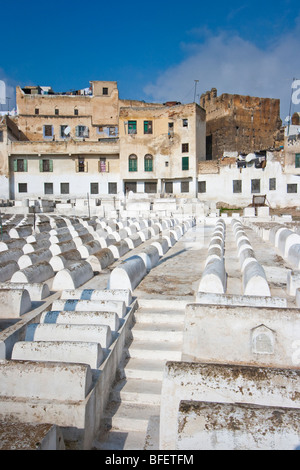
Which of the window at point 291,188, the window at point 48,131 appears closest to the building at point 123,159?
the window at point 48,131

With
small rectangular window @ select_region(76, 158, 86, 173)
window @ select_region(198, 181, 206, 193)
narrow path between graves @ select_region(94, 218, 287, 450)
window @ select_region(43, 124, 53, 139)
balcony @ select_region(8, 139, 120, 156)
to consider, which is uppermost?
window @ select_region(43, 124, 53, 139)

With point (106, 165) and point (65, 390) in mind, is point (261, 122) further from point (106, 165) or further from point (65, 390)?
point (65, 390)

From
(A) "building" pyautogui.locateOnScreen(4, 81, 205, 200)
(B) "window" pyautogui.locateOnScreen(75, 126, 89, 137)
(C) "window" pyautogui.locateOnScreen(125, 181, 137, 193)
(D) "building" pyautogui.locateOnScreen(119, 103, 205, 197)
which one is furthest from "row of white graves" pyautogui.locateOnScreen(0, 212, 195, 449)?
(B) "window" pyautogui.locateOnScreen(75, 126, 89, 137)

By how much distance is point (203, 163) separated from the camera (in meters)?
33.9

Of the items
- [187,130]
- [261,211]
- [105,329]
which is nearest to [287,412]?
[105,329]

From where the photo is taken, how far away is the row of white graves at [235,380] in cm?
254

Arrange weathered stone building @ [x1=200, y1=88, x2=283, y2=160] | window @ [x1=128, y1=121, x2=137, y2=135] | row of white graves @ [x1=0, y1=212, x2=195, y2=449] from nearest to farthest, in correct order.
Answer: row of white graves @ [x1=0, y1=212, x2=195, y2=449] < window @ [x1=128, y1=121, x2=137, y2=135] < weathered stone building @ [x1=200, y1=88, x2=283, y2=160]

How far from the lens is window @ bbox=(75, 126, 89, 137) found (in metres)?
38.1

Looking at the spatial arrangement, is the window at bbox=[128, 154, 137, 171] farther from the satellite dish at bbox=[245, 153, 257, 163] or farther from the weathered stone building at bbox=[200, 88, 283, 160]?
the weathered stone building at bbox=[200, 88, 283, 160]

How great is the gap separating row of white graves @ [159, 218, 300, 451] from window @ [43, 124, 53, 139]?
3592 centimetres

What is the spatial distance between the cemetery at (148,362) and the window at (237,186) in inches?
1080

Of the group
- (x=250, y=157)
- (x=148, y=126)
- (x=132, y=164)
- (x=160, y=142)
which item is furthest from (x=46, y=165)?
(x=250, y=157)

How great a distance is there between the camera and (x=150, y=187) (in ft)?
116

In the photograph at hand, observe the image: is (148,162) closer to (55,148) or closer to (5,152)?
(55,148)
